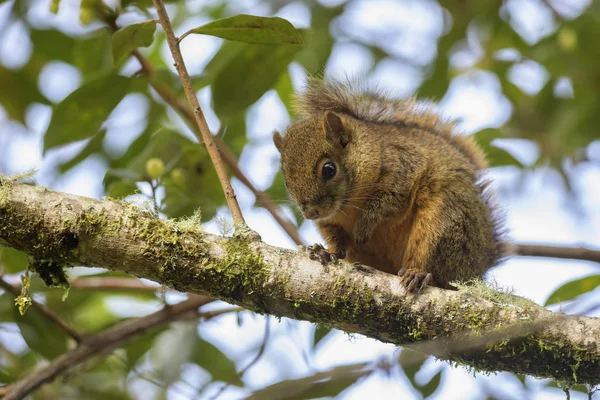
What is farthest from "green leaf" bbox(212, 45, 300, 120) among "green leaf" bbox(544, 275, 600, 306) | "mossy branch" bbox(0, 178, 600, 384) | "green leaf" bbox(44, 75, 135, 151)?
"green leaf" bbox(544, 275, 600, 306)

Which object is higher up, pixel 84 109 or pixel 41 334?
pixel 84 109

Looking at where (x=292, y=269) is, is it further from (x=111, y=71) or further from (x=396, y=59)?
(x=396, y=59)

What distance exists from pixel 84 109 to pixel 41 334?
1.17 metres

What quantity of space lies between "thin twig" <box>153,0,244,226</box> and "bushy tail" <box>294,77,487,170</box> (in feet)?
4.84

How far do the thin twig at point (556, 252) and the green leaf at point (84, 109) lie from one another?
234cm

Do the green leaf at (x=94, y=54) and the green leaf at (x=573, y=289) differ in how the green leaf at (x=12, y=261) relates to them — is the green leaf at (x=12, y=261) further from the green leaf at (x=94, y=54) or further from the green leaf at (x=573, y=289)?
the green leaf at (x=573, y=289)

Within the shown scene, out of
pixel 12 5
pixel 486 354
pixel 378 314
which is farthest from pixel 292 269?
pixel 12 5

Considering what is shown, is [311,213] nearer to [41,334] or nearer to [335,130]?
[335,130]

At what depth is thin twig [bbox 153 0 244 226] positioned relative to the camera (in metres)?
2.69

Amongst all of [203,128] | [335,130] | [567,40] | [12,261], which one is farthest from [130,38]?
[567,40]

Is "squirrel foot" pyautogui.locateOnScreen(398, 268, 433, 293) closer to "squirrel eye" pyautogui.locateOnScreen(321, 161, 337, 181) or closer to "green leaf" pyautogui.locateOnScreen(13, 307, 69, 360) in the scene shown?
"squirrel eye" pyautogui.locateOnScreen(321, 161, 337, 181)

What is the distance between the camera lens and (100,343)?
11.7 ft

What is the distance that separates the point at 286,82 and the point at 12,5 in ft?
5.74

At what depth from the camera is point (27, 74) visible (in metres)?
5.02
